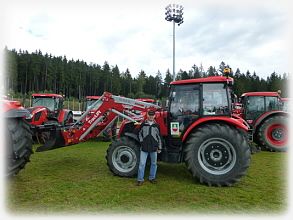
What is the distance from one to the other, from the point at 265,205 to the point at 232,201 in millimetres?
515

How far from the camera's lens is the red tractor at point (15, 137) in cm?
493

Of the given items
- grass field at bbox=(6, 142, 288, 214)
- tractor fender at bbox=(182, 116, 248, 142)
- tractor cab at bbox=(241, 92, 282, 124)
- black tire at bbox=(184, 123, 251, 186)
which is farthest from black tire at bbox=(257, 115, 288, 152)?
black tire at bbox=(184, 123, 251, 186)

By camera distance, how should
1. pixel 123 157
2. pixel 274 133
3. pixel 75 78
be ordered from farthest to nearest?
pixel 75 78
pixel 274 133
pixel 123 157

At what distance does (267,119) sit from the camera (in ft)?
34.7

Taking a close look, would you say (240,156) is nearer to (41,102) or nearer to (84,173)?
(84,173)

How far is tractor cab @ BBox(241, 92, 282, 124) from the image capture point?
1112cm

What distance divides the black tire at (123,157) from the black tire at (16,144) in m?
1.77

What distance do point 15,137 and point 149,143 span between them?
100 inches

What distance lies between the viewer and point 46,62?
53.2m

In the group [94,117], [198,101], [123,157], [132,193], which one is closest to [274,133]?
[198,101]

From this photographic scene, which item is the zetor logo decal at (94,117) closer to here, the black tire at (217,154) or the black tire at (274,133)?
the black tire at (217,154)

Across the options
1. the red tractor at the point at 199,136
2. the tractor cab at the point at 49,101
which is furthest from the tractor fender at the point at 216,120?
the tractor cab at the point at 49,101

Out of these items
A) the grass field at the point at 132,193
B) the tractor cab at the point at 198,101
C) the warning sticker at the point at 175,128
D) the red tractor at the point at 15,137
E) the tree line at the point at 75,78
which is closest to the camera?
the grass field at the point at 132,193

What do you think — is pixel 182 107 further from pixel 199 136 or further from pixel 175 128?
pixel 199 136
